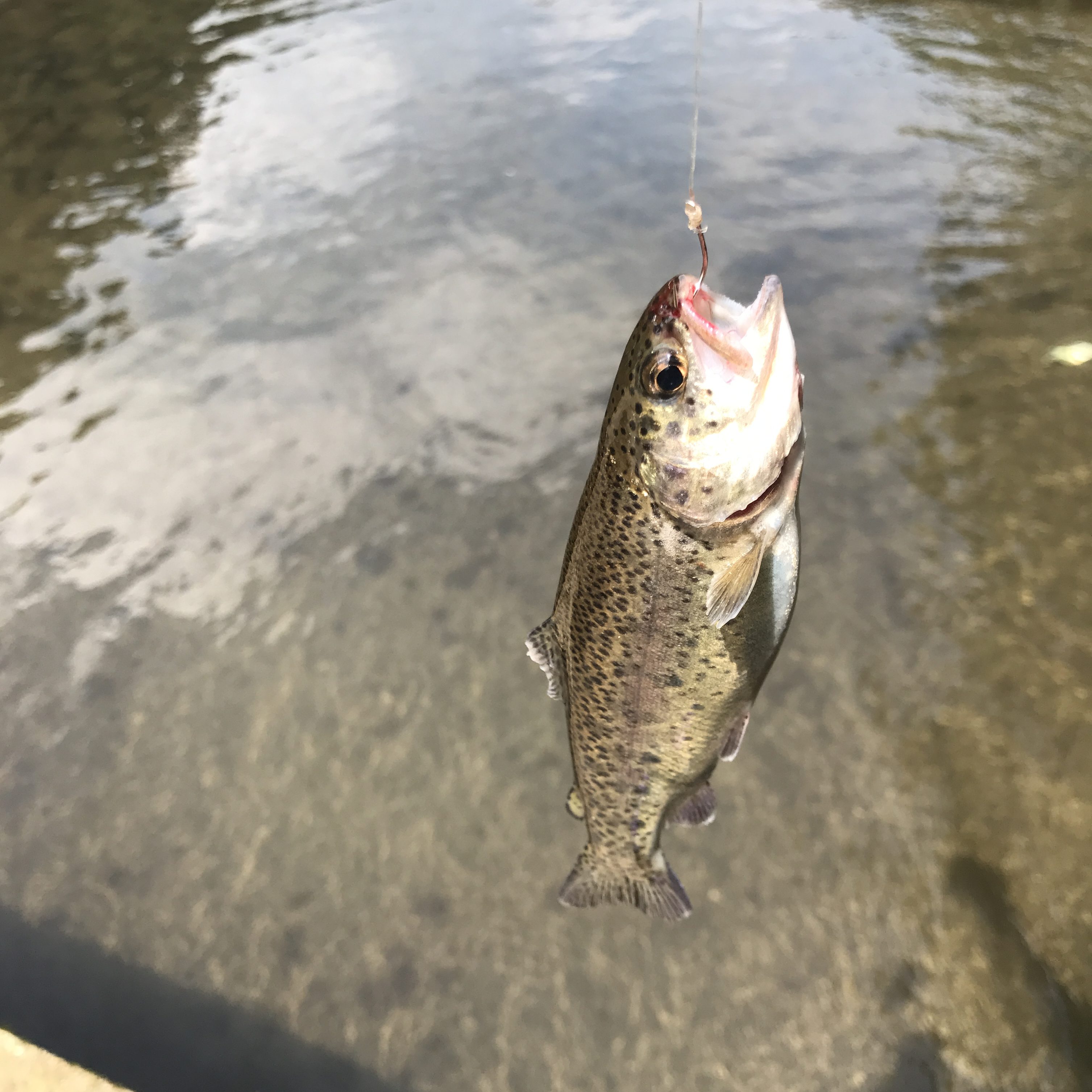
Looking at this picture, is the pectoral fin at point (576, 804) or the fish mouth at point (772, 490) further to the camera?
the pectoral fin at point (576, 804)

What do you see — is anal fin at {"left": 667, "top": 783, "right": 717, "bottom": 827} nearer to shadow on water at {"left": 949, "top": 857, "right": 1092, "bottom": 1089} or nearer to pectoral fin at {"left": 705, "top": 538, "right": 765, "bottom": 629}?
pectoral fin at {"left": 705, "top": 538, "right": 765, "bottom": 629}

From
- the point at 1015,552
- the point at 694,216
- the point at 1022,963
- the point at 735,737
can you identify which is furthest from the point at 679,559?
the point at 1015,552

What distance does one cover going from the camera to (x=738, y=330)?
164 cm

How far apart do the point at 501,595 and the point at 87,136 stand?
7.52m

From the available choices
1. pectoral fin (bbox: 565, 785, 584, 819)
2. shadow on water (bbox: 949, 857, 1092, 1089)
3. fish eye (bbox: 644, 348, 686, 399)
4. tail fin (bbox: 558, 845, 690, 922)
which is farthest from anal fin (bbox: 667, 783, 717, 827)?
fish eye (bbox: 644, 348, 686, 399)

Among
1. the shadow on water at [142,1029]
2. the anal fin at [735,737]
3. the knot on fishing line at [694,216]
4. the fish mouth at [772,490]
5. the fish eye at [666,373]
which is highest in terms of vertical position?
the knot on fishing line at [694,216]

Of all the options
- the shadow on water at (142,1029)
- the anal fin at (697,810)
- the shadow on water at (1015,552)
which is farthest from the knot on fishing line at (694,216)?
the shadow on water at (142,1029)

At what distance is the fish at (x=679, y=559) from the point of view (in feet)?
5.37

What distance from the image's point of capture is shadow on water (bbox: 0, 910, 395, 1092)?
2793mm

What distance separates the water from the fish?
1028 millimetres

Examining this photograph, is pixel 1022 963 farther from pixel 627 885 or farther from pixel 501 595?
pixel 501 595

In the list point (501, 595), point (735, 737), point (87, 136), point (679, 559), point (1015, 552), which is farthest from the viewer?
point (87, 136)

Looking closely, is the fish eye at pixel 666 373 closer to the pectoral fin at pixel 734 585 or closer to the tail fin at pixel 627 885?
the pectoral fin at pixel 734 585

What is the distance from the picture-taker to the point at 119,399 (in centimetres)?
511
